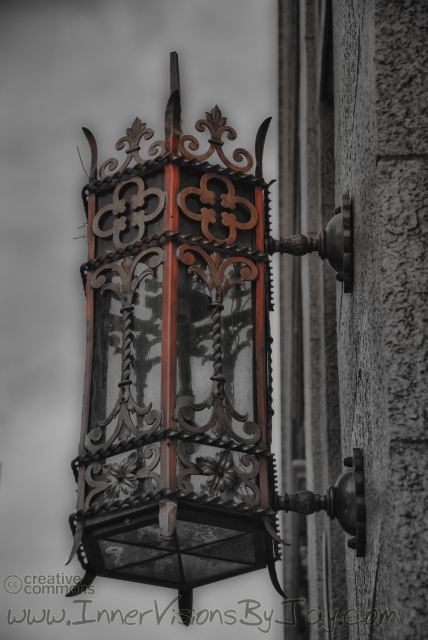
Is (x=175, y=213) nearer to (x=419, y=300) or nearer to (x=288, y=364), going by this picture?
(x=419, y=300)

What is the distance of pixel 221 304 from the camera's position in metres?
4.52

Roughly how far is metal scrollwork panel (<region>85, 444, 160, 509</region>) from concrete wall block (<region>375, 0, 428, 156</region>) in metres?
1.39

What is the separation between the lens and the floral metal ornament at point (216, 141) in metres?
4.86

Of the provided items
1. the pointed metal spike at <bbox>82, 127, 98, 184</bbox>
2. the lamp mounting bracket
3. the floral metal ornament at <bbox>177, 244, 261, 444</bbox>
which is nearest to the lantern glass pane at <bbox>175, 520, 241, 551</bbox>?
the floral metal ornament at <bbox>177, 244, 261, 444</bbox>

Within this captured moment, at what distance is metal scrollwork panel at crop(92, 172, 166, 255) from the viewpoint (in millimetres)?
4715

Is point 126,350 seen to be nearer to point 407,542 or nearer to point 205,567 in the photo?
point 205,567

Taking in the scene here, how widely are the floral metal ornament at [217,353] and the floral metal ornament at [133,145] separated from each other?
1.78 ft

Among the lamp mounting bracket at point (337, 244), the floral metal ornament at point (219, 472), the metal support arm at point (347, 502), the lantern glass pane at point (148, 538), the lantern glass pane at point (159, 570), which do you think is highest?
the lamp mounting bracket at point (337, 244)

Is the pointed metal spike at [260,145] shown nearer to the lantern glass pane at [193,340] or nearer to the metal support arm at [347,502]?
the lantern glass pane at [193,340]

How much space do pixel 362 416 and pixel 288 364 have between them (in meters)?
9.52

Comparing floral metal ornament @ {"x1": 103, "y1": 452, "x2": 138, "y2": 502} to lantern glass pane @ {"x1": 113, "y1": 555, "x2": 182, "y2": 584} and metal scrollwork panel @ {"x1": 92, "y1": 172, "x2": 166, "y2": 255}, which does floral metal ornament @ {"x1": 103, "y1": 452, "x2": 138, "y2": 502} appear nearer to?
lantern glass pane @ {"x1": 113, "y1": 555, "x2": 182, "y2": 584}

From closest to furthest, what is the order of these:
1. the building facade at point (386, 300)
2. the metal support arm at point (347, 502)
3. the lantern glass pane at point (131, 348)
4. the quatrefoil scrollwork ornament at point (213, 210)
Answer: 1. the building facade at point (386, 300)
2. the metal support arm at point (347, 502)
3. the lantern glass pane at point (131, 348)
4. the quatrefoil scrollwork ornament at point (213, 210)

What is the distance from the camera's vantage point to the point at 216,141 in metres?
4.97

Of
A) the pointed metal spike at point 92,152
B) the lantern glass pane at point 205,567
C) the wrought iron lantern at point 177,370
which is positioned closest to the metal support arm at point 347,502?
the wrought iron lantern at point 177,370
